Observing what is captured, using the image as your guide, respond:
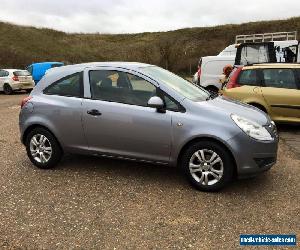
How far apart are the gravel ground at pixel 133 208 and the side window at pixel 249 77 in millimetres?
3136

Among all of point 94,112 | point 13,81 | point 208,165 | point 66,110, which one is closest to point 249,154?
point 208,165

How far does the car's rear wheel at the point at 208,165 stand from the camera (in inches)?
200

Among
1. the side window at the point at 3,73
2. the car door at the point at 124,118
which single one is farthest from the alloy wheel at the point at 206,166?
the side window at the point at 3,73

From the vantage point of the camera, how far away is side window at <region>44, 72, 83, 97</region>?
5.96 meters

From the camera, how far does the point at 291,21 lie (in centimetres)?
6278

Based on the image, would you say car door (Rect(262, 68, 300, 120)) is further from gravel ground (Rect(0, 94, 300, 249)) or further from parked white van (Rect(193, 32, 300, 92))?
parked white van (Rect(193, 32, 300, 92))

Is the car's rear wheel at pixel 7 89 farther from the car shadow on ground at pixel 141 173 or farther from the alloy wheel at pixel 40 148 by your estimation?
the alloy wheel at pixel 40 148

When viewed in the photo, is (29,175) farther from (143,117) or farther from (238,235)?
(238,235)

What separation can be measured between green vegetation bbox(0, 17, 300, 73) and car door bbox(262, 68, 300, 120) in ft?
131

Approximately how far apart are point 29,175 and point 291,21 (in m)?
63.4

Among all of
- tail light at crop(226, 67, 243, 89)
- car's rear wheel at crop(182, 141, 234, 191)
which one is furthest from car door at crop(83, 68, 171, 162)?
tail light at crop(226, 67, 243, 89)

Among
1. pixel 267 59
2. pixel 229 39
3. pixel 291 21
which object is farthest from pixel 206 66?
pixel 291 21

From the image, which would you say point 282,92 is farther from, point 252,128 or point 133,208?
point 133,208

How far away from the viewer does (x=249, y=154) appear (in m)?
5.02
